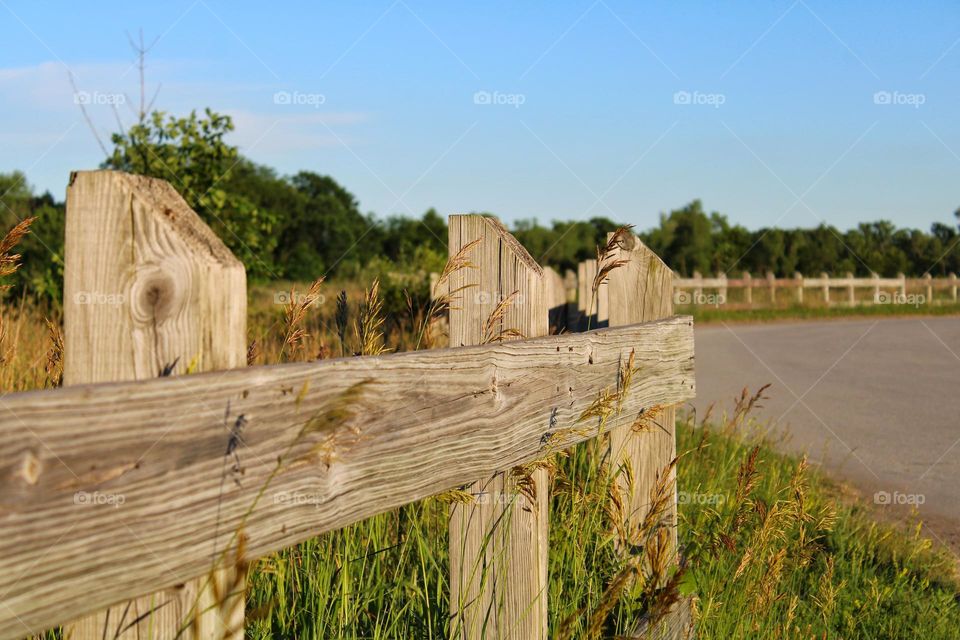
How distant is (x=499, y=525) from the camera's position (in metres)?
2.31

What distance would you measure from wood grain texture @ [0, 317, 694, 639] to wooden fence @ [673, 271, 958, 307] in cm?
2757

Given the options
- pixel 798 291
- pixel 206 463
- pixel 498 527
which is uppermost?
pixel 798 291

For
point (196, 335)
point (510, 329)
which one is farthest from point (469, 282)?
point (196, 335)

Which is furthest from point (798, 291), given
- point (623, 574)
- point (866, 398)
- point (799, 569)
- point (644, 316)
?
point (623, 574)

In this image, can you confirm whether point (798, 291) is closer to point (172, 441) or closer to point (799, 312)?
point (799, 312)

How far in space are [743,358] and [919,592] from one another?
34.8 feet

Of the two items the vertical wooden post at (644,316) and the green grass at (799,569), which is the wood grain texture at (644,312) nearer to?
the vertical wooden post at (644,316)

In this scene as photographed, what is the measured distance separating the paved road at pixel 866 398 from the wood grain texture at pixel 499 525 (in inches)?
148

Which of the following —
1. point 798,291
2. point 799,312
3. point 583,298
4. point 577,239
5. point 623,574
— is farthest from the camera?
point 577,239

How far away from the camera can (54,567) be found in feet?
3.73

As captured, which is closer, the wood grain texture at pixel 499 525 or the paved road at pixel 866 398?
the wood grain texture at pixel 499 525

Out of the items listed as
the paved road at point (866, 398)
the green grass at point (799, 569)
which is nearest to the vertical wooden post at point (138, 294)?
the green grass at point (799, 569)

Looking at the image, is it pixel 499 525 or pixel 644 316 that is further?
pixel 644 316

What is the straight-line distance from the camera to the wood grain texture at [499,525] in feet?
7.51
